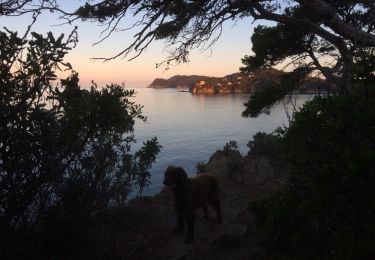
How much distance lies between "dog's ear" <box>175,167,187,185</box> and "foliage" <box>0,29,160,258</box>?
1.97ft

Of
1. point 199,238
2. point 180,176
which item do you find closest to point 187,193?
point 180,176

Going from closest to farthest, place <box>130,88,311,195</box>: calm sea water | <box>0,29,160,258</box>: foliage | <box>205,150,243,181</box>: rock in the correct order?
<box>0,29,160,258</box>: foliage
<box>205,150,243,181</box>: rock
<box>130,88,311,195</box>: calm sea water

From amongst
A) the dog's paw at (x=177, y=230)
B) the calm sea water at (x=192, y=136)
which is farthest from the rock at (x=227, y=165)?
the dog's paw at (x=177, y=230)

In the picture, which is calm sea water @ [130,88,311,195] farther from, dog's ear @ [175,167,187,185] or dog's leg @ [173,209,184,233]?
dog's ear @ [175,167,187,185]

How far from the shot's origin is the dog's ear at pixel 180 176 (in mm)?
7540

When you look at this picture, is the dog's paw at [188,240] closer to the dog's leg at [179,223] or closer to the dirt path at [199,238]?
the dirt path at [199,238]

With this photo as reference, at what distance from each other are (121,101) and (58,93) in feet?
3.92

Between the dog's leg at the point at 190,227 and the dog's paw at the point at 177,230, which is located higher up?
the dog's leg at the point at 190,227

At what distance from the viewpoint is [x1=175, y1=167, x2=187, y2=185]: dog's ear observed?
24.7ft

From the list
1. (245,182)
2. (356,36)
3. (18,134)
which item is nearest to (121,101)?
(18,134)

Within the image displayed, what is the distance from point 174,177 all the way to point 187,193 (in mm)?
507

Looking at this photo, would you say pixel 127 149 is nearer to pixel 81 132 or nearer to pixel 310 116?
pixel 81 132

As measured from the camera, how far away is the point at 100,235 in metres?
7.29

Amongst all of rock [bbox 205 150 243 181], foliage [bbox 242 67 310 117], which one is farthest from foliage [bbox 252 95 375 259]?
rock [bbox 205 150 243 181]
